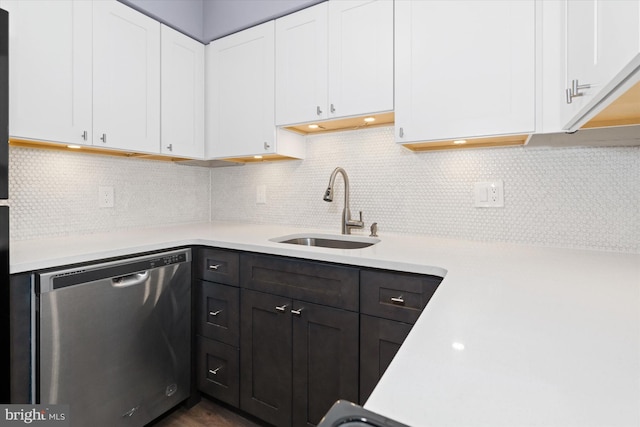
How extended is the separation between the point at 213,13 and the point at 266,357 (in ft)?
6.91

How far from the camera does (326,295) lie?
139 cm

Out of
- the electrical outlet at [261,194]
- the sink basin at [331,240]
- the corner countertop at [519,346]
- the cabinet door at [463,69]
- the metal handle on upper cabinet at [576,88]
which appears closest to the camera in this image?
the corner countertop at [519,346]

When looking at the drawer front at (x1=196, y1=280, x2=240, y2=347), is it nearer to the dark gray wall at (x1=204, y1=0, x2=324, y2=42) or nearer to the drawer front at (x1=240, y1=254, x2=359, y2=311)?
the drawer front at (x1=240, y1=254, x2=359, y2=311)

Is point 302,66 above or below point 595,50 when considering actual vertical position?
above

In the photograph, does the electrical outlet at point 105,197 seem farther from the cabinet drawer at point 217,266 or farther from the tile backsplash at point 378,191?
the cabinet drawer at point 217,266

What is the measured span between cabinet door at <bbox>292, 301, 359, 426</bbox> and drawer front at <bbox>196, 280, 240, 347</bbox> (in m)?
0.36

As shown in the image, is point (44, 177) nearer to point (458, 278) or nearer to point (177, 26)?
point (177, 26)

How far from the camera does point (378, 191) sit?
6.40 ft

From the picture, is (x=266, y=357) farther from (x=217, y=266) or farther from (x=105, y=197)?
(x=105, y=197)

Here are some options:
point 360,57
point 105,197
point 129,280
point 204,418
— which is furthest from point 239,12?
point 204,418

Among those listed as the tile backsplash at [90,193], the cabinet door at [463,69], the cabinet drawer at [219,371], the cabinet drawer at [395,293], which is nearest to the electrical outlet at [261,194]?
the tile backsplash at [90,193]

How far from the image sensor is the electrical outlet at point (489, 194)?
163cm

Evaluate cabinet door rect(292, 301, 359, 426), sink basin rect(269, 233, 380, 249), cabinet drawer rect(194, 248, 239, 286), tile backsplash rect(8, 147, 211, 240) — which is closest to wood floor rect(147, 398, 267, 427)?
cabinet door rect(292, 301, 359, 426)

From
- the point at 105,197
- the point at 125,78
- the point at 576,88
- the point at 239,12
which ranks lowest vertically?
the point at 105,197
